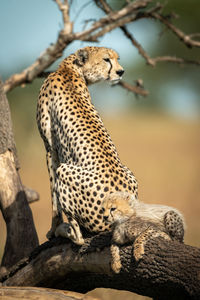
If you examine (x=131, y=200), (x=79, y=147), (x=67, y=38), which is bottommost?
(x=131, y=200)

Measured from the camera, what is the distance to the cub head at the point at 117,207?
3461 mm

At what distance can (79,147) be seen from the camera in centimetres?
394

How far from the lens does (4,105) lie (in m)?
4.89

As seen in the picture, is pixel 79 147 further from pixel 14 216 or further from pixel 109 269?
pixel 14 216

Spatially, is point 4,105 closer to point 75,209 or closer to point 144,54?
point 75,209

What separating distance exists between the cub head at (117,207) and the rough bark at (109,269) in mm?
169

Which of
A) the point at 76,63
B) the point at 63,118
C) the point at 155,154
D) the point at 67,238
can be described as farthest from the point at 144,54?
the point at 155,154

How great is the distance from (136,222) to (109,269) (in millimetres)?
381

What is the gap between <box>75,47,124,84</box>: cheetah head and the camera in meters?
4.52

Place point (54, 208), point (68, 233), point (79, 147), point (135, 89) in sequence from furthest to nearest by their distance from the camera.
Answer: point (135, 89) → point (54, 208) → point (79, 147) → point (68, 233)

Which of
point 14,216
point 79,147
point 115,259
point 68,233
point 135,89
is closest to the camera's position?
point 115,259

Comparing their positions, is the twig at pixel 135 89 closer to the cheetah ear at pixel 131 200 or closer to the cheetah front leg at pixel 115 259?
the cheetah ear at pixel 131 200

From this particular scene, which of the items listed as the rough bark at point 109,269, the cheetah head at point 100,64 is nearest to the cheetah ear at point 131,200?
the rough bark at point 109,269

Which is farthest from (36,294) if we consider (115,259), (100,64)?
(100,64)
